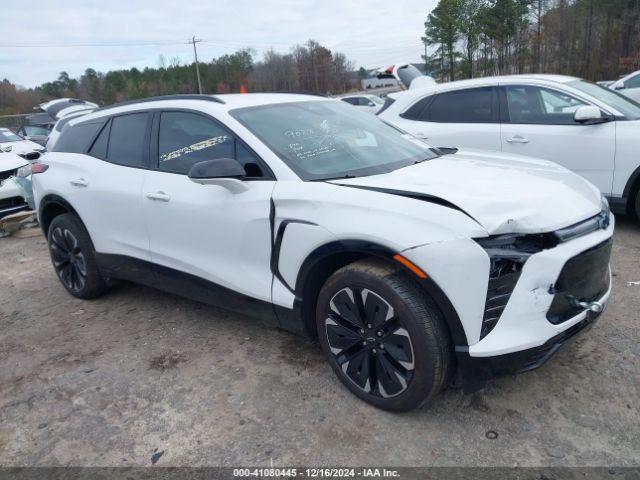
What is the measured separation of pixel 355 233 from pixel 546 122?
3.87 m

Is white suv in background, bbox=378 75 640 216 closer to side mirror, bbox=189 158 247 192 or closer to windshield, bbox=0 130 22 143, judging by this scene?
side mirror, bbox=189 158 247 192

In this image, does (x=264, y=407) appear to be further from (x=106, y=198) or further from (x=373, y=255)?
(x=106, y=198)


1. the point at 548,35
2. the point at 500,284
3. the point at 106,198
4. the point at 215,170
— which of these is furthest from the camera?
the point at 548,35

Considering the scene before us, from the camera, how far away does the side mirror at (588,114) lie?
16.5ft

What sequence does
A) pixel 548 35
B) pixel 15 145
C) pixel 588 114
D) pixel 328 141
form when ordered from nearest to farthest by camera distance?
pixel 328 141
pixel 588 114
pixel 15 145
pixel 548 35

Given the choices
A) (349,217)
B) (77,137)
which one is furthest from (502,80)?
(77,137)

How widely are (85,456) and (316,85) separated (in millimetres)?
73651

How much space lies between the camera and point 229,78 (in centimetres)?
7062

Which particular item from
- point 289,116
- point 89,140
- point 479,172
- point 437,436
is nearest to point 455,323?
point 437,436

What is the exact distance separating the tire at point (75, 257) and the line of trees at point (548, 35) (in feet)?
101

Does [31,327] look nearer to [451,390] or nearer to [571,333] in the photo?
[451,390]

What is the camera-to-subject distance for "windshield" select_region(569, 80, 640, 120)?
17.1 feet

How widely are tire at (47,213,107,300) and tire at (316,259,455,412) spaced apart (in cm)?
245

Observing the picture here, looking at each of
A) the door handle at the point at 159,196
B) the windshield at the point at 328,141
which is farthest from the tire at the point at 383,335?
the door handle at the point at 159,196
